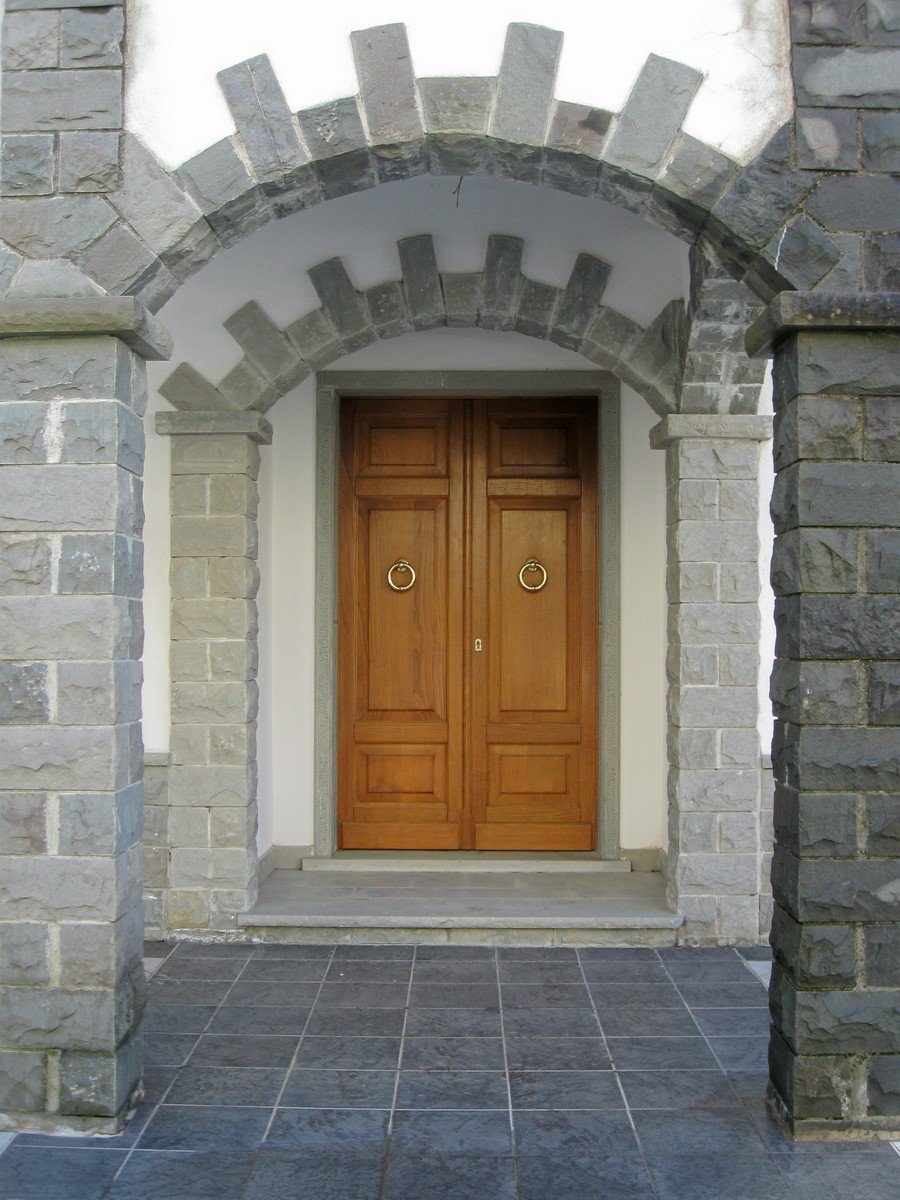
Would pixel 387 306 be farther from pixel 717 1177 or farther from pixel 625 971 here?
pixel 717 1177

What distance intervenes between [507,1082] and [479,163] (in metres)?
2.58

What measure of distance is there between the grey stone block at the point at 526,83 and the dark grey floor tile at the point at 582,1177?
258cm

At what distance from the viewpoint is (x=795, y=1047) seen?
2.68 m

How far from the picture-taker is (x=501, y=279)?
434 cm

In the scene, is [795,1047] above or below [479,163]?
below

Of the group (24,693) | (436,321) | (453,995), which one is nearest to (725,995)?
(453,995)

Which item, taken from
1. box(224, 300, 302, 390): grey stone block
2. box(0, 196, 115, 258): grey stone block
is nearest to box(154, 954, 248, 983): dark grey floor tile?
box(224, 300, 302, 390): grey stone block

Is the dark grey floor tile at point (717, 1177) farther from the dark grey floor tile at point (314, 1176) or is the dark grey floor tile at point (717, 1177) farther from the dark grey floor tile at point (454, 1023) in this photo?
the dark grey floor tile at point (454, 1023)

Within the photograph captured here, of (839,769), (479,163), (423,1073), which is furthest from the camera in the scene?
(423,1073)

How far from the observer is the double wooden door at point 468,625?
5.25 m

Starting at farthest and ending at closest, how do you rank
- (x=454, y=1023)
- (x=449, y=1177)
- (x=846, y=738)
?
(x=454, y=1023) < (x=846, y=738) < (x=449, y=1177)

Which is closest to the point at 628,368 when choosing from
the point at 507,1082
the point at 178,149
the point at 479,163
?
the point at 479,163

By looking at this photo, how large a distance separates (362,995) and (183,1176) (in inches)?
49.3

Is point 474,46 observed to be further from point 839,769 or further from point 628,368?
point 839,769
